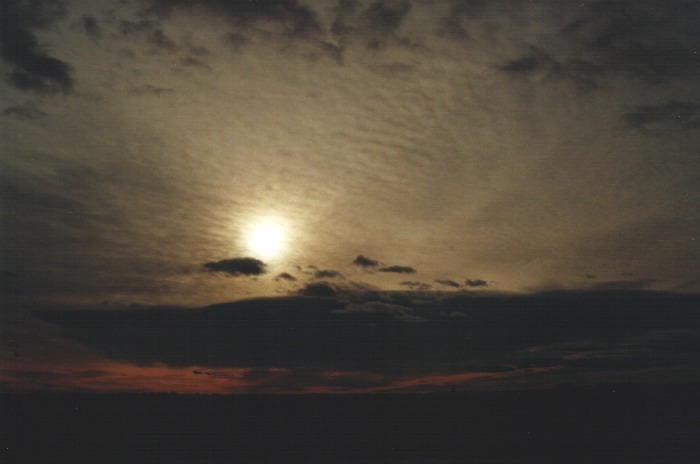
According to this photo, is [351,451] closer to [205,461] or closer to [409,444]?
[409,444]

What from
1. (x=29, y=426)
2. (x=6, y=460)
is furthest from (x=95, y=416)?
(x=6, y=460)

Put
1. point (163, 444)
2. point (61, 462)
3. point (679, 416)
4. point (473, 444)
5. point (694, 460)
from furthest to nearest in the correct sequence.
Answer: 1. point (679, 416)
2. point (163, 444)
3. point (473, 444)
4. point (61, 462)
5. point (694, 460)

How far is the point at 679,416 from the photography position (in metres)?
161

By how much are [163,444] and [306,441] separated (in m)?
29.0

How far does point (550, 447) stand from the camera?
92.6 meters

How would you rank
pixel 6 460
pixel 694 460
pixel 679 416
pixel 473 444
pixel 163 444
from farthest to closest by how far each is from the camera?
pixel 679 416 → pixel 163 444 → pixel 473 444 → pixel 6 460 → pixel 694 460

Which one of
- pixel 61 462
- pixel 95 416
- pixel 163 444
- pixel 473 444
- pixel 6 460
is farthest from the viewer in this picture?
pixel 95 416

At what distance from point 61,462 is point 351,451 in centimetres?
4592

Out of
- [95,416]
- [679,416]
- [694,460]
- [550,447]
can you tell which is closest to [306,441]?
[550,447]

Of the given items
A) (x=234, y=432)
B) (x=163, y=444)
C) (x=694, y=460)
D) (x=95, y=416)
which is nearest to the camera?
(x=694, y=460)

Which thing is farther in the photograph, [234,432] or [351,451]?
[234,432]

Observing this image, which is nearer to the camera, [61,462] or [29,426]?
[61,462]

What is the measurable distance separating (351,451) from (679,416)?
116m

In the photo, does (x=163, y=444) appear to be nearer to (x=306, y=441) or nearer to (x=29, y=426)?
(x=306, y=441)
